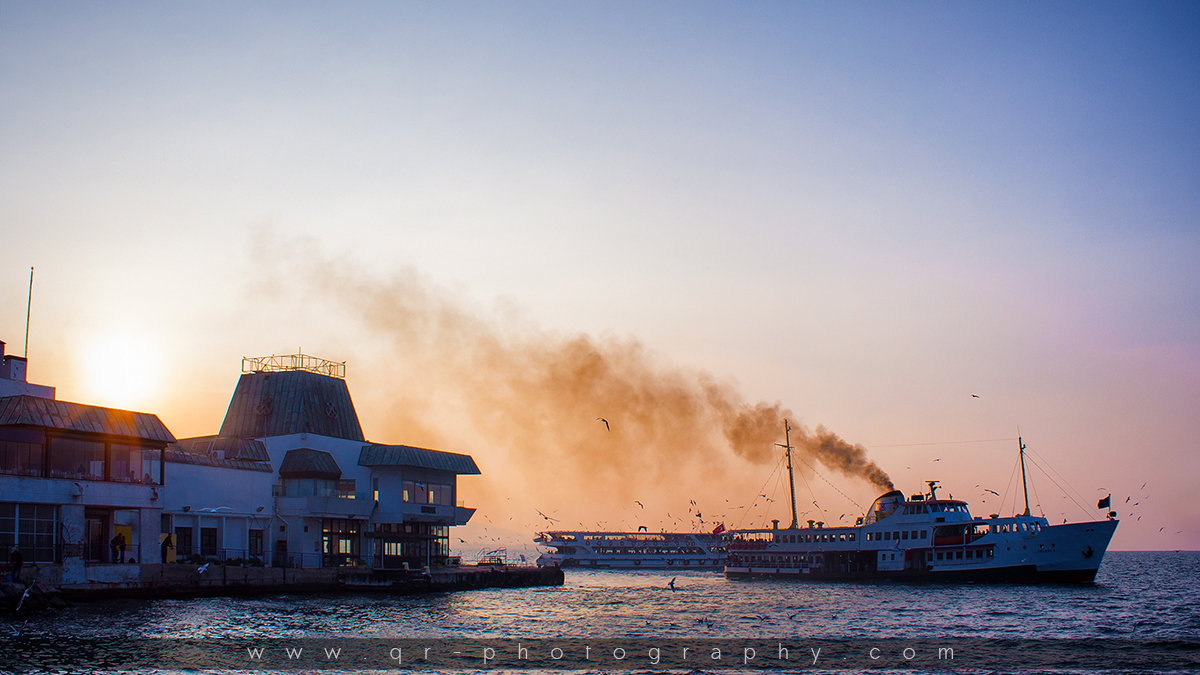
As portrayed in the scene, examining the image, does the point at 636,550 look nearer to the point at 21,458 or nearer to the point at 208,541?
the point at 208,541

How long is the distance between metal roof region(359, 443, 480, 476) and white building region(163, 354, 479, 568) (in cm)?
10

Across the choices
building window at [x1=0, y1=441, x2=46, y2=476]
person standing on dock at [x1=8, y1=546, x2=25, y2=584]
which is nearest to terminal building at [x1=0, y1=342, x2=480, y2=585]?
building window at [x1=0, y1=441, x2=46, y2=476]

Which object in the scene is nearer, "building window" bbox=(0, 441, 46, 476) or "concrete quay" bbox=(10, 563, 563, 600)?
"concrete quay" bbox=(10, 563, 563, 600)

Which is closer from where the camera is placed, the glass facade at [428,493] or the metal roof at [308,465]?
the metal roof at [308,465]

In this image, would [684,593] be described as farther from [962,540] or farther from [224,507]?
[224,507]

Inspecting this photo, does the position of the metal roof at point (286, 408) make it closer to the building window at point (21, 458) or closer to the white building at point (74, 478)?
the white building at point (74, 478)

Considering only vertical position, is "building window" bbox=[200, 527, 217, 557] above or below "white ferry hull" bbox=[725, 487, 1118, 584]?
above

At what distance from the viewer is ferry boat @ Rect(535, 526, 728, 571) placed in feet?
520

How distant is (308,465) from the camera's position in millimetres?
81188

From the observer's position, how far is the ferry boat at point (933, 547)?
8669 cm

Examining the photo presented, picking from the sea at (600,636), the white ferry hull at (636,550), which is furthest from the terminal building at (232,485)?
the white ferry hull at (636,550)

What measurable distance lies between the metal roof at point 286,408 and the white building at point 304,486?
0.11 m

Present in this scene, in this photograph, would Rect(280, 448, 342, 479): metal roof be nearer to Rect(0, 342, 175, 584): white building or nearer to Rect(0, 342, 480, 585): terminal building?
Rect(0, 342, 480, 585): terminal building

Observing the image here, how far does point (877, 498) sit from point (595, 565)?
70.5 m
